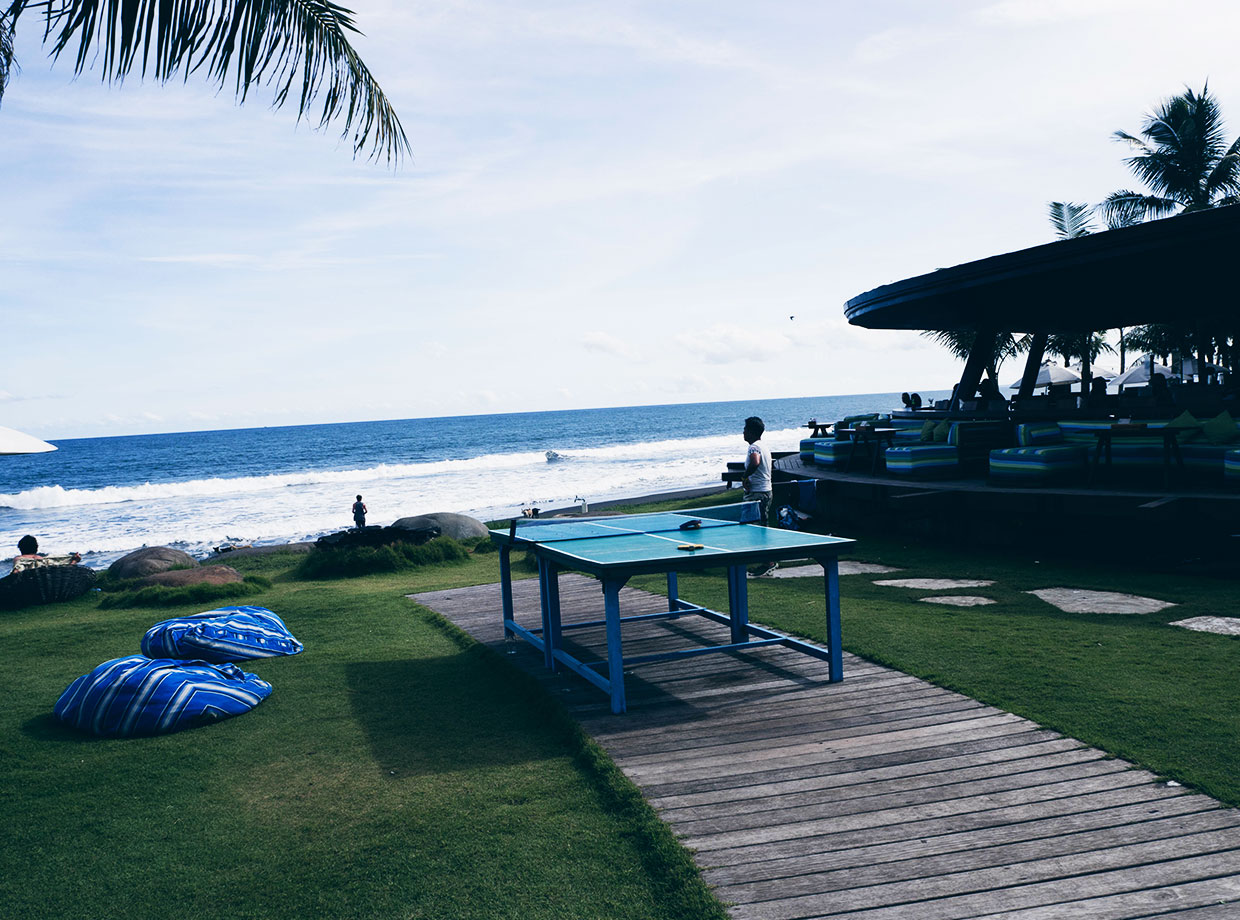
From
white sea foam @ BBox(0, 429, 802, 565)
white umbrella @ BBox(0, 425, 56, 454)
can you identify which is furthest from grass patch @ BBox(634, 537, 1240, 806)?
white sea foam @ BBox(0, 429, 802, 565)

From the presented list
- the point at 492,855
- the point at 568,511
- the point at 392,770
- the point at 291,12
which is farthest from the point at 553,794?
the point at 568,511

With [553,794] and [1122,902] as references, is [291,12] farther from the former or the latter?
[1122,902]

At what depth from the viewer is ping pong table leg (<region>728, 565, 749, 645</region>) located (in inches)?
263

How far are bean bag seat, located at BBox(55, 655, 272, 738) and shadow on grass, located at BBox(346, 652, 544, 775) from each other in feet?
2.67

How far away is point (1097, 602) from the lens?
25.8ft

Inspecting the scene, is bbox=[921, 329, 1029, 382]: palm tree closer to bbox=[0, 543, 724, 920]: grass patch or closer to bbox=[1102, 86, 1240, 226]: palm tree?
bbox=[1102, 86, 1240, 226]: palm tree

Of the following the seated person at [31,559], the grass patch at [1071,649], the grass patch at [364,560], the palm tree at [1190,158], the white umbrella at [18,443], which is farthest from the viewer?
the palm tree at [1190,158]

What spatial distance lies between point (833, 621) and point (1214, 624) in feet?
11.2

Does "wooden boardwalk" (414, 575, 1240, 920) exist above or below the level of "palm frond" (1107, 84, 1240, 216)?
below

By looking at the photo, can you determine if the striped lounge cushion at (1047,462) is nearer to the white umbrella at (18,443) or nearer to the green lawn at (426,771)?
the green lawn at (426,771)

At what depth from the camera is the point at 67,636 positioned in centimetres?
888

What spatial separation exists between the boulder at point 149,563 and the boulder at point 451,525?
463cm

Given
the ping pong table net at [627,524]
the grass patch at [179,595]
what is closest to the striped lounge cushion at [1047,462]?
the ping pong table net at [627,524]

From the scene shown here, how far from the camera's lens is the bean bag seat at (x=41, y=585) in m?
11.8
